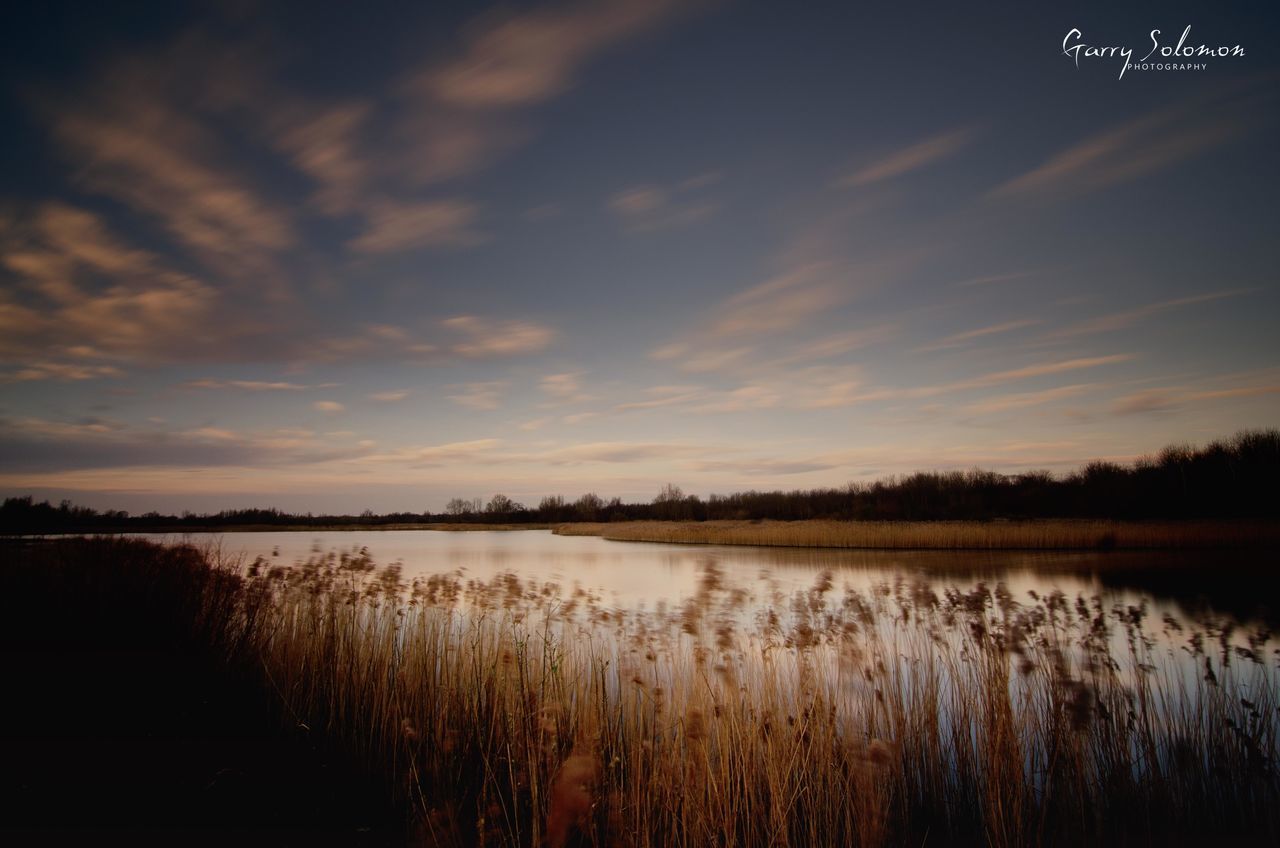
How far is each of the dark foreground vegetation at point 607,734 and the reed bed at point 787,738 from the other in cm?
3

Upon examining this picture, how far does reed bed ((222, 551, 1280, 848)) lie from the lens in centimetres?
403

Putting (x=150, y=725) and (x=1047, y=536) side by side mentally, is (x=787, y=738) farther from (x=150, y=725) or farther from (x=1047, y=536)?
(x=1047, y=536)

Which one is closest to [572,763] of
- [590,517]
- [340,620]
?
[340,620]

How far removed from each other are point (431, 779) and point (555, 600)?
2.45m

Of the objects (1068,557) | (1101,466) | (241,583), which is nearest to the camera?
(241,583)

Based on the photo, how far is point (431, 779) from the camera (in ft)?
16.9

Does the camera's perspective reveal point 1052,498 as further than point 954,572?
Yes

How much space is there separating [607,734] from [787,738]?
5.14 feet

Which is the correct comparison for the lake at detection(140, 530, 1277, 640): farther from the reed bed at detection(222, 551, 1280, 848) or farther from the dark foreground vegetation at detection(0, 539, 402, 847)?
the reed bed at detection(222, 551, 1280, 848)

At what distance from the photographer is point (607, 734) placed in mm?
5309

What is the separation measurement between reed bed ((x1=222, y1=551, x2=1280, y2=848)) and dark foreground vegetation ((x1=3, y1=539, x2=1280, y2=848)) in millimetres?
28

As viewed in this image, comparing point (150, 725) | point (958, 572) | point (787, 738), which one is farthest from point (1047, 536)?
point (150, 725)

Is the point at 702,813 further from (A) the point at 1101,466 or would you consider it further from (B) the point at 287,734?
(A) the point at 1101,466

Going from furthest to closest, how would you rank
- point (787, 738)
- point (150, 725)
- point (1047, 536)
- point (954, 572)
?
point (1047, 536) → point (954, 572) → point (150, 725) → point (787, 738)
